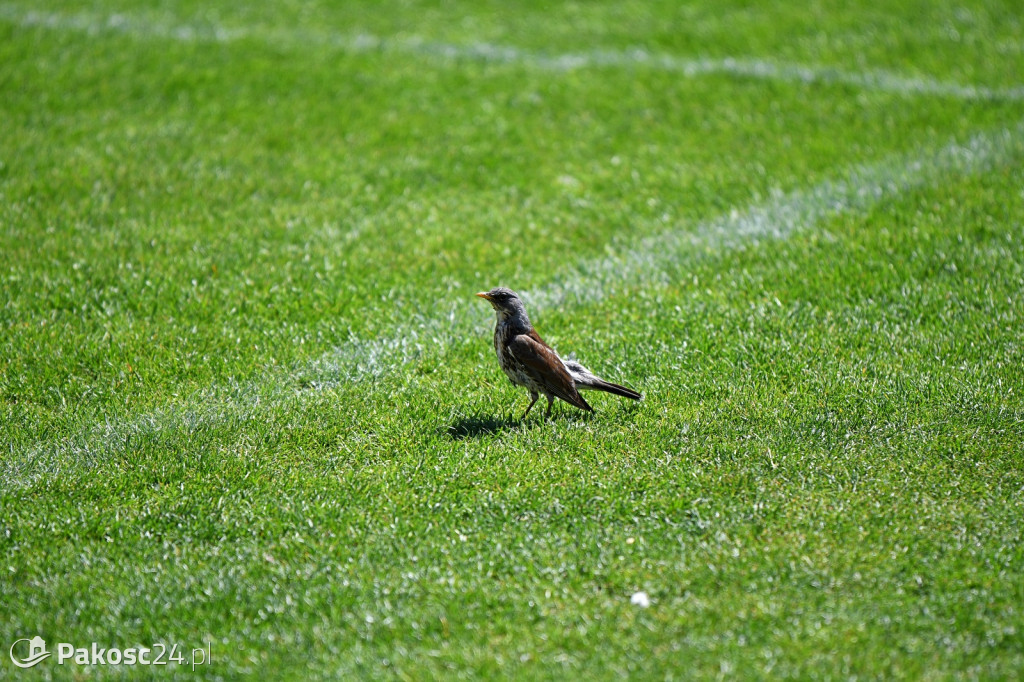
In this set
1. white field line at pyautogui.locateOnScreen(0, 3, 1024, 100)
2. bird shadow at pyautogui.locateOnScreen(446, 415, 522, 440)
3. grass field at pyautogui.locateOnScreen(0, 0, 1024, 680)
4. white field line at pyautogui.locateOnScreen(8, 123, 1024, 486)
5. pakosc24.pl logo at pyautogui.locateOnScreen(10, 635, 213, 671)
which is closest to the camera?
pakosc24.pl logo at pyautogui.locateOnScreen(10, 635, 213, 671)

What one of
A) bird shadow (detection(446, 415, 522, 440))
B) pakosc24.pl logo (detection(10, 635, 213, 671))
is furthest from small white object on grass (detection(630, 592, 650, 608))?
pakosc24.pl logo (detection(10, 635, 213, 671))

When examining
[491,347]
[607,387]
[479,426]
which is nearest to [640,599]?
[607,387]

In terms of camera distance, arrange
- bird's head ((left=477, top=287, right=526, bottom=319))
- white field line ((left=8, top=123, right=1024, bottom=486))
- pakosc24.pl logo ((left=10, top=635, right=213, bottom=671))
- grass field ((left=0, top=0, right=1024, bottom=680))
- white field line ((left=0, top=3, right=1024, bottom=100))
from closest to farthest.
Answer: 1. pakosc24.pl logo ((left=10, top=635, right=213, bottom=671))
2. grass field ((left=0, top=0, right=1024, bottom=680))
3. white field line ((left=8, top=123, right=1024, bottom=486))
4. bird's head ((left=477, top=287, right=526, bottom=319))
5. white field line ((left=0, top=3, right=1024, bottom=100))

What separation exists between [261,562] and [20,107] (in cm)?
729

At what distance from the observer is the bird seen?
602 centimetres

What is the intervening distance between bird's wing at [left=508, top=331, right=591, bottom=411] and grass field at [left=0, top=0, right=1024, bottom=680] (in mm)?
249

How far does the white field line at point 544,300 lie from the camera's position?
597cm

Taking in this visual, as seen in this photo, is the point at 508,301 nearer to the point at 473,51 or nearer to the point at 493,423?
the point at 493,423

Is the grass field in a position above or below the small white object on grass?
above

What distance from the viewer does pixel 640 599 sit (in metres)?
4.75

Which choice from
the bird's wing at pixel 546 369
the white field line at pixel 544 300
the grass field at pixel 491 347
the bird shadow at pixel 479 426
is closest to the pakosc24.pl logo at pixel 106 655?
the grass field at pixel 491 347

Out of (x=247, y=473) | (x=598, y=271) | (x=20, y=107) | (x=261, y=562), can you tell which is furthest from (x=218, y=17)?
(x=261, y=562)

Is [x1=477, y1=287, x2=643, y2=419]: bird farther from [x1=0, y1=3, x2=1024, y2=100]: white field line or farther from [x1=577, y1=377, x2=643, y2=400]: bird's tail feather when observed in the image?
[x1=0, y1=3, x2=1024, y2=100]: white field line

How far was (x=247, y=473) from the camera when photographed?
5.71 m
